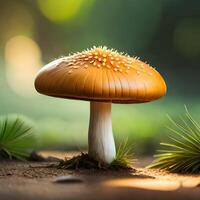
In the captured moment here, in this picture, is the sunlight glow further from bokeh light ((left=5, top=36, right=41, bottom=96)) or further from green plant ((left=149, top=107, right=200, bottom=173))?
bokeh light ((left=5, top=36, right=41, bottom=96))

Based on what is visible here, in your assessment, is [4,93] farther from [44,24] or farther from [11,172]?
[11,172]

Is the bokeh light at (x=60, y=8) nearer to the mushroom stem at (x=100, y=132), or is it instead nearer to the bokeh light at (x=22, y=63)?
the bokeh light at (x=22, y=63)

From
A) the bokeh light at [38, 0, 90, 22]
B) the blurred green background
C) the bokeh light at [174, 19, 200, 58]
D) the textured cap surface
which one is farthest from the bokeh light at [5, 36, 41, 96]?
the textured cap surface

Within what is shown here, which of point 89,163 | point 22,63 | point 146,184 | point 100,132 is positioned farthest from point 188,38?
point 146,184

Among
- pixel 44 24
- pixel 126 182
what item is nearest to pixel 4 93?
pixel 44 24

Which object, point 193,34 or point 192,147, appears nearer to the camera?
point 192,147

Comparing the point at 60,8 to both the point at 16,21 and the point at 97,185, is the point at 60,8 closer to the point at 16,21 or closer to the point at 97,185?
the point at 16,21
